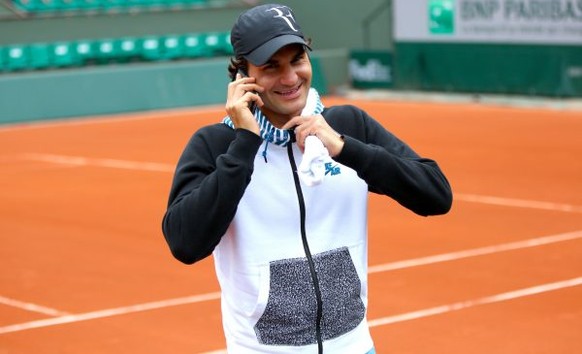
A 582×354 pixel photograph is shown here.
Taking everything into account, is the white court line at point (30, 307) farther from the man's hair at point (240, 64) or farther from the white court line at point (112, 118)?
the white court line at point (112, 118)

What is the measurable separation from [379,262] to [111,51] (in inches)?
798

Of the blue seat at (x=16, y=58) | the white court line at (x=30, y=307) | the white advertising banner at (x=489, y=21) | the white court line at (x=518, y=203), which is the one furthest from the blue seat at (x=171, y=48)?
the white court line at (x=30, y=307)

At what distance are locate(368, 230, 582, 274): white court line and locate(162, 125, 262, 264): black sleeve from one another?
21.8ft

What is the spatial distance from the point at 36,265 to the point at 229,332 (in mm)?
7670

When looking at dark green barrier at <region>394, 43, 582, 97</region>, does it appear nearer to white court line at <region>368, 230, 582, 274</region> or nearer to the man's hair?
white court line at <region>368, 230, 582, 274</region>

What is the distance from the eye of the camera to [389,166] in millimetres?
3773

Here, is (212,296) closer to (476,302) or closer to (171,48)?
(476,302)

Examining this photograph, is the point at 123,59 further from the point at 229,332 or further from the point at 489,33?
the point at 229,332

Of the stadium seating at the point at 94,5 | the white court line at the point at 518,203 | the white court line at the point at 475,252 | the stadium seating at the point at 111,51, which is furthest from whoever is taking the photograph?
the stadium seating at the point at 94,5

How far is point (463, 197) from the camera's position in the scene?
14.4 m

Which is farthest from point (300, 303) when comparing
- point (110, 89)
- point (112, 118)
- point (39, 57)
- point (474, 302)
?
point (39, 57)

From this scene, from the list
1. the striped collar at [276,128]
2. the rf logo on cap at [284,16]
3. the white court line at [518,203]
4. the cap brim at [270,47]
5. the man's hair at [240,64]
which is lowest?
the white court line at [518,203]

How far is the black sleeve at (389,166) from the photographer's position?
147 inches

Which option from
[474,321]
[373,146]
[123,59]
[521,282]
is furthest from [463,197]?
[123,59]
